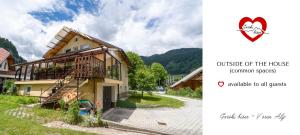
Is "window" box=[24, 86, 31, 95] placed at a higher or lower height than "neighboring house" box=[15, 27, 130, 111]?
lower

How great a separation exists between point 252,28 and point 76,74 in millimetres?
11075

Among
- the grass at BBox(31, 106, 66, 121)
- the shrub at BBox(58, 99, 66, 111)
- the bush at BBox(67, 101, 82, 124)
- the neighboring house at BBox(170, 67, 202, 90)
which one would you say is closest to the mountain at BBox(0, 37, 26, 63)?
the neighboring house at BBox(170, 67, 202, 90)

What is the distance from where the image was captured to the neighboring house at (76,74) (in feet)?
45.2

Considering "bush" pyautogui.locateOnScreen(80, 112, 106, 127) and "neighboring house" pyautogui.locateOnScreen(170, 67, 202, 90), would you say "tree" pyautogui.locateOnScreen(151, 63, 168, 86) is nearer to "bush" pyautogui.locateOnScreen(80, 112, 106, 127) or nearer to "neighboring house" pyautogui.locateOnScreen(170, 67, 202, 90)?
"neighboring house" pyautogui.locateOnScreen(170, 67, 202, 90)

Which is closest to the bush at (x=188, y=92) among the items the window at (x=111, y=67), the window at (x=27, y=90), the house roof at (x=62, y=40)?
the house roof at (x=62, y=40)

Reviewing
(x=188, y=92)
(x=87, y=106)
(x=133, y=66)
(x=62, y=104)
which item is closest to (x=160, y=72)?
(x=188, y=92)

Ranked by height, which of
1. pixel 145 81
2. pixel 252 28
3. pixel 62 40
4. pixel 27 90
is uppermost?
pixel 62 40

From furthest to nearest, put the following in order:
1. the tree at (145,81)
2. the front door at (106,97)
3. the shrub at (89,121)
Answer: the tree at (145,81), the front door at (106,97), the shrub at (89,121)

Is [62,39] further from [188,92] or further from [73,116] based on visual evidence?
[188,92]

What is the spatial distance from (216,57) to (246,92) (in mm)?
886

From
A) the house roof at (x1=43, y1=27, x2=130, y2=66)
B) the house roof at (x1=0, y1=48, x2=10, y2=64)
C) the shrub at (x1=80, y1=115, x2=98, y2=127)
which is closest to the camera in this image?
the shrub at (x1=80, y1=115, x2=98, y2=127)

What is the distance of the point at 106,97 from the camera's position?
1812 cm

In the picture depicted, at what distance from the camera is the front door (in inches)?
691

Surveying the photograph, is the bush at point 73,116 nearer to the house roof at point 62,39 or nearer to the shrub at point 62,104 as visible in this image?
the shrub at point 62,104
